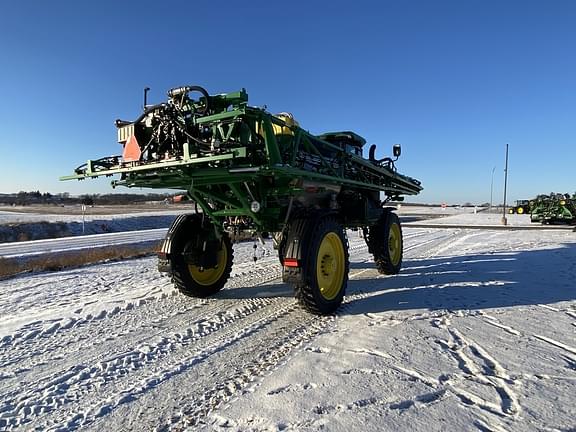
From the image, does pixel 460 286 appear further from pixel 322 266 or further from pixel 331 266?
pixel 322 266

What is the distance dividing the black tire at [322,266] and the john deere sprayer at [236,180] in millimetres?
13

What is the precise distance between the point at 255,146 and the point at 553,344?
3.72m

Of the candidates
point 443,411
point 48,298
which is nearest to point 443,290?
point 443,411

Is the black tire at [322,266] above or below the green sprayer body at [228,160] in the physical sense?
below

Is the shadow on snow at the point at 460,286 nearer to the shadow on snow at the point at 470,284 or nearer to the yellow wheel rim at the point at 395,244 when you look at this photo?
the shadow on snow at the point at 470,284

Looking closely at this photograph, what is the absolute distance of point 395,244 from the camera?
9.16 metres

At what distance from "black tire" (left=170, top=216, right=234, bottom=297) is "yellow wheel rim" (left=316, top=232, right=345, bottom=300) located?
73.9 inches

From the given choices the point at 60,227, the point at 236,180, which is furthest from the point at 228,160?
the point at 60,227

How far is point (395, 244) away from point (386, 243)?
811mm

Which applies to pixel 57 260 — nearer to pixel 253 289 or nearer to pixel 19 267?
pixel 19 267

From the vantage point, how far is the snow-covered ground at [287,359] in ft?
9.11

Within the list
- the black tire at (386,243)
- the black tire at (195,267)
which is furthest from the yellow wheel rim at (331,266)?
the black tire at (386,243)

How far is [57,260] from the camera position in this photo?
10.3 meters

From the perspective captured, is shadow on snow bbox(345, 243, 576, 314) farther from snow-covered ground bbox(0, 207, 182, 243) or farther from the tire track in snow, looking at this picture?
snow-covered ground bbox(0, 207, 182, 243)
